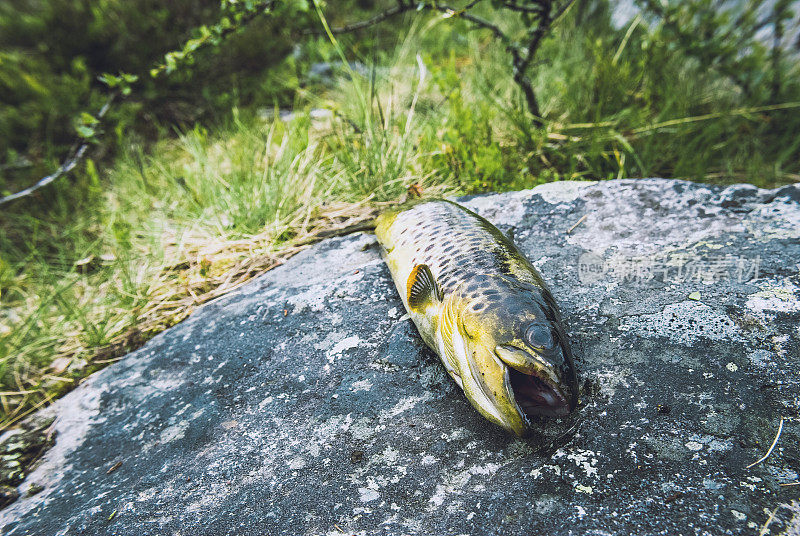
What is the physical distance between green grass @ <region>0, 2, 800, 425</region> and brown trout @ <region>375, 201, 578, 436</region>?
51.6 inches

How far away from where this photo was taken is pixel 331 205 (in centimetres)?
354

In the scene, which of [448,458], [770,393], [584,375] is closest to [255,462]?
[448,458]

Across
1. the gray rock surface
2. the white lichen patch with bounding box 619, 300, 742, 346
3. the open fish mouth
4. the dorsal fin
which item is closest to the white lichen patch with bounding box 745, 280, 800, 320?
the gray rock surface

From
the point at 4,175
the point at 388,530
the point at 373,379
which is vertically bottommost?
the point at 388,530

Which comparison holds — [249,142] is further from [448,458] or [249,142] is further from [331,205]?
[448,458]

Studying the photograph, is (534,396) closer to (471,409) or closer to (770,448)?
(471,409)

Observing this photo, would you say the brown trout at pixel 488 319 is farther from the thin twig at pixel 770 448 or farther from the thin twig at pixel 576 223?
the thin twig at pixel 576 223

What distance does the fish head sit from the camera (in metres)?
1.47

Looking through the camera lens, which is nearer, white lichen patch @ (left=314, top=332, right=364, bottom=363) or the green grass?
white lichen patch @ (left=314, top=332, right=364, bottom=363)

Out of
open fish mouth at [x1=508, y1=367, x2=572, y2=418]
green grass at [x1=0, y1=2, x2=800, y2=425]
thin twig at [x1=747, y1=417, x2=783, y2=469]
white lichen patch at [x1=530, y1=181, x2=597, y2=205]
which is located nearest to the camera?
thin twig at [x1=747, y1=417, x2=783, y2=469]

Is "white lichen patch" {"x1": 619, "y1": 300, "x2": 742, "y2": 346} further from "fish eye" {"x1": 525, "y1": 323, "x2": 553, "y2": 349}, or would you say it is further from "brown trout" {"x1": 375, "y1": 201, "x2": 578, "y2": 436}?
"fish eye" {"x1": 525, "y1": 323, "x2": 553, "y2": 349}

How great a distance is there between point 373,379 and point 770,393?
138 cm

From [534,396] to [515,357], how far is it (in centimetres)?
18

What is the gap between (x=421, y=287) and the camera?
192 cm
